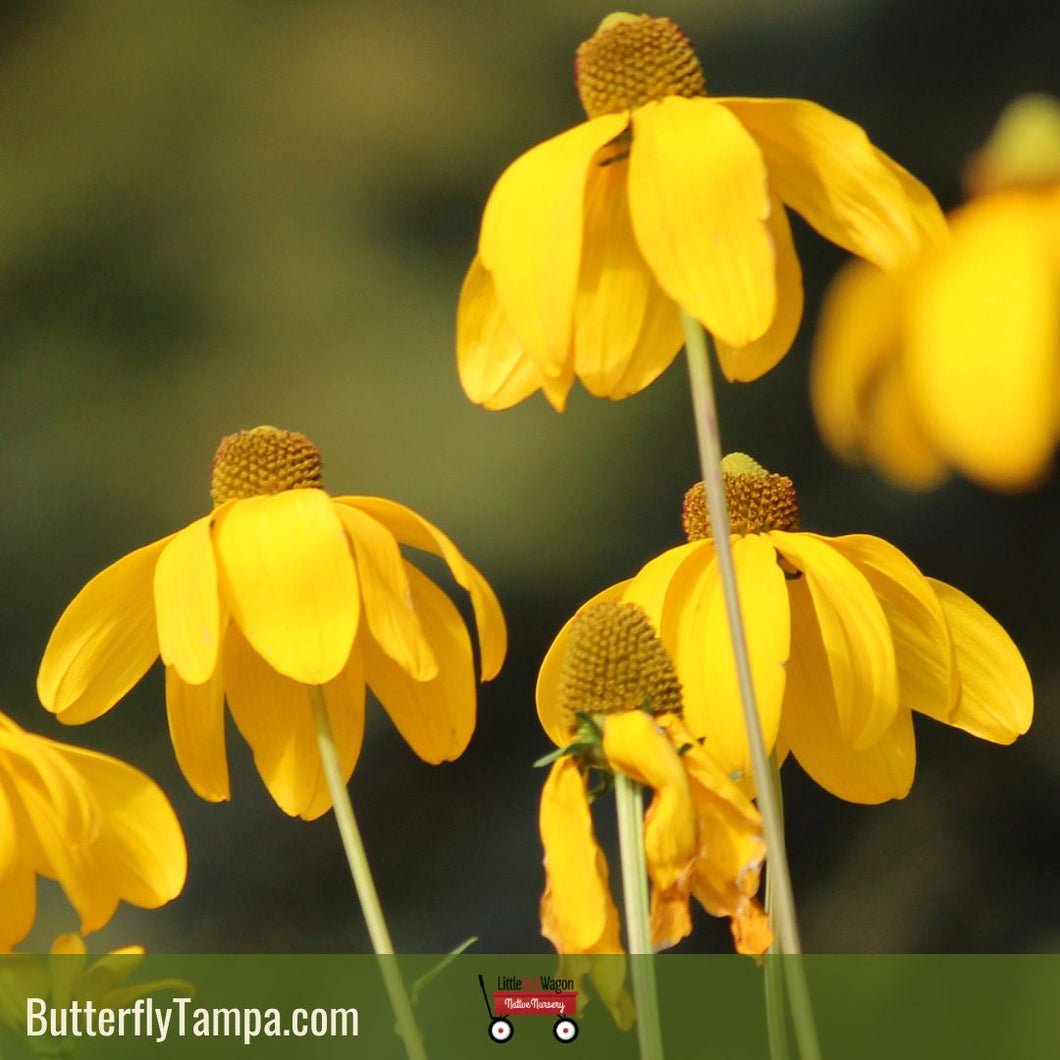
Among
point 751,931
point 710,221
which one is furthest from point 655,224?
point 751,931

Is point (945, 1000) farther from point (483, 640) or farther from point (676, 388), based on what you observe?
point (676, 388)

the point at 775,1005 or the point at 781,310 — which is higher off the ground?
the point at 781,310

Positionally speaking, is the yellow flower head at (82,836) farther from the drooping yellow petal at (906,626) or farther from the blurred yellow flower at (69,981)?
the drooping yellow petal at (906,626)

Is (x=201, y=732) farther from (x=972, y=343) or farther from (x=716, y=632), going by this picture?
(x=972, y=343)

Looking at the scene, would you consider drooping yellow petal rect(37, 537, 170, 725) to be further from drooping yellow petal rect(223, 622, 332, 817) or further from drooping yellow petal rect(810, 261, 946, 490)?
drooping yellow petal rect(810, 261, 946, 490)

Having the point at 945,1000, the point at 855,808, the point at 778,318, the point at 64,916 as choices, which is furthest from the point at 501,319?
the point at 855,808

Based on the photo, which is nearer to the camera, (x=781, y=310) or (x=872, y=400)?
(x=872, y=400)

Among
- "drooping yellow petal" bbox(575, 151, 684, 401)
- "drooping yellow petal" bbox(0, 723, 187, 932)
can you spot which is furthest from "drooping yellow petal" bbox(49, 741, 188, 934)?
"drooping yellow petal" bbox(575, 151, 684, 401)
